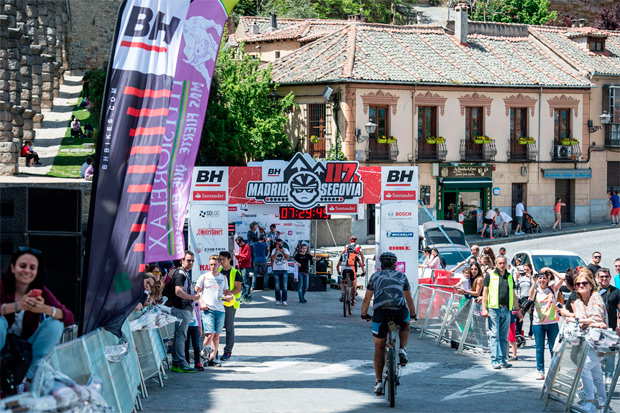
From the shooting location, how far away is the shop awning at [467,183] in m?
44.1

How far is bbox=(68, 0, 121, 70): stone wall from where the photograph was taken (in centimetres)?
6331

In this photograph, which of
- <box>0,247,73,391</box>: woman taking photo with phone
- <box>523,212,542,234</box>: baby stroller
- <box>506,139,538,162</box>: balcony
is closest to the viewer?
<box>0,247,73,391</box>: woman taking photo with phone

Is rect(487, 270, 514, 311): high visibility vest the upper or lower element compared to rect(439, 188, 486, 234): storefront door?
lower

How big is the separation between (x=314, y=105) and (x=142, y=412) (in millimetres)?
34009

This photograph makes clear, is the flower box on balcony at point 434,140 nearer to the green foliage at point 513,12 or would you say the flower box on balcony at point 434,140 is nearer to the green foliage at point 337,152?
the green foliage at point 337,152

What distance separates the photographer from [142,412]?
434 inches

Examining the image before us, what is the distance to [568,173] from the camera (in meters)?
46.6

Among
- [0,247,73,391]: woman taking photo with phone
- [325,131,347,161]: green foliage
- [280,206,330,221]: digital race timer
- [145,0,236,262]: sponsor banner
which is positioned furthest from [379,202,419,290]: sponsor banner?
[325,131,347,161]: green foliage

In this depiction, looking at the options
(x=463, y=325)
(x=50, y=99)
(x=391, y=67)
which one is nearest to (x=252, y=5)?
(x=50, y=99)

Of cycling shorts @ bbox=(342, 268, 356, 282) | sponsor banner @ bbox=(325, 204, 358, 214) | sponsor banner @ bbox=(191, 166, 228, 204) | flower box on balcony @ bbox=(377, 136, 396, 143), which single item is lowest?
cycling shorts @ bbox=(342, 268, 356, 282)

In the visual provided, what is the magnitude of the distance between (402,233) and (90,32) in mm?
47384

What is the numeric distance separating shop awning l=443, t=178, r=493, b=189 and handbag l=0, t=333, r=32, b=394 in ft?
123

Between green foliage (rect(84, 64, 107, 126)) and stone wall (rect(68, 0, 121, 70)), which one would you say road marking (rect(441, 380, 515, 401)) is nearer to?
green foliage (rect(84, 64, 107, 126))

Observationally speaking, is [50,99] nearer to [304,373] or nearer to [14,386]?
[304,373]
